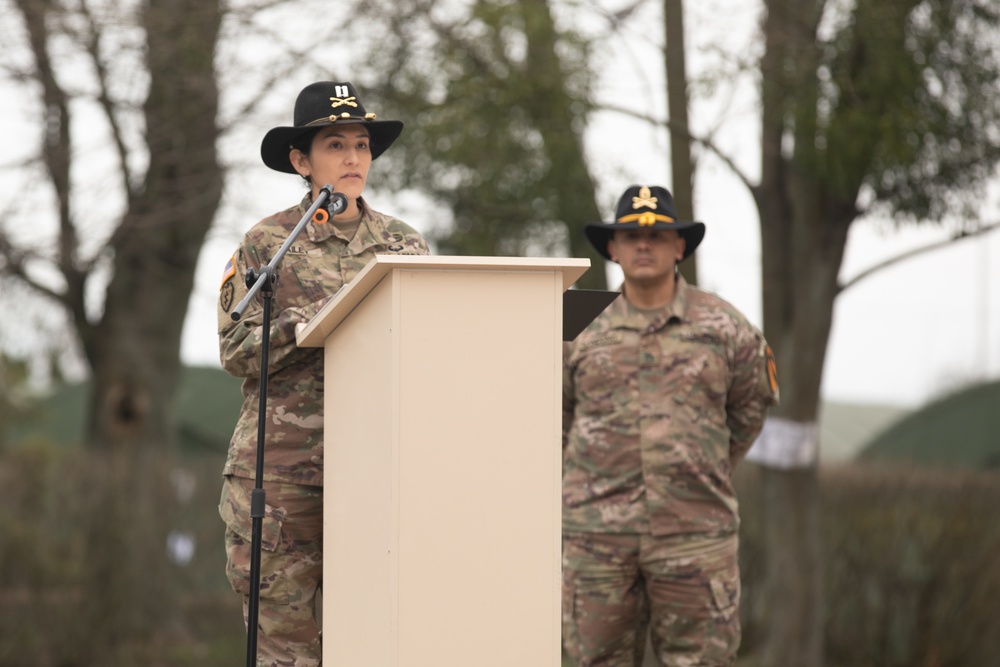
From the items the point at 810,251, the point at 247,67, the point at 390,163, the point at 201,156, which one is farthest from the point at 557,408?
the point at 201,156

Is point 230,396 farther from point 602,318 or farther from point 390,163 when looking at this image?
point 602,318

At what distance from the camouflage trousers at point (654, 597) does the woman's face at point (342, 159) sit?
1961mm

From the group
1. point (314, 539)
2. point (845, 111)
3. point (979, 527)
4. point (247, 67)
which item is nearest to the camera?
point (314, 539)

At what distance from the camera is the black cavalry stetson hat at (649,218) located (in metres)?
5.91

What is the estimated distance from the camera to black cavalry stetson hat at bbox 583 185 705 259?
5.91 meters

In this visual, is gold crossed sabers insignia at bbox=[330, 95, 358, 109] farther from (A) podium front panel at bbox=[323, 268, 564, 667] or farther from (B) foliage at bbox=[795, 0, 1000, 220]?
(B) foliage at bbox=[795, 0, 1000, 220]

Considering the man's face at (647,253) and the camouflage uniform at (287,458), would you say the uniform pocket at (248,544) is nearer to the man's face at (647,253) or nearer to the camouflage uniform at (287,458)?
the camouflage uniform at (287,458)

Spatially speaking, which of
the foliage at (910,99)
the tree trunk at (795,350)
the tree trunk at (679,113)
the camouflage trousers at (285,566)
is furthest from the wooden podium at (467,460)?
the tree trunk at (795,350)

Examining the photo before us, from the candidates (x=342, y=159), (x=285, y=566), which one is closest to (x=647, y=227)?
(x=342, y=159)

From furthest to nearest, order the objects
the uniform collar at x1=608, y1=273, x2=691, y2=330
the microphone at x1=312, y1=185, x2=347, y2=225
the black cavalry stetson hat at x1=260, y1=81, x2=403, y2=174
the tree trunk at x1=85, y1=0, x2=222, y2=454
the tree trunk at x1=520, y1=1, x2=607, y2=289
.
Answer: the tree trunk at x1=85, y1=0, x2=222, y2=454 < the tree trunk at x1=520, y1=1, x2=607, y2=289 < the uniform collar at x1=608, y1=273, x2=691, y2=330 < the black cavalry stetson hat at x1=260, y1=81, x2=403, y2=174 < the microphone at x1=312, y1=185, x2=347, y2=225

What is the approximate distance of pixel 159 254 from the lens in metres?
13.8

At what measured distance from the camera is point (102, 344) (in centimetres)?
1398

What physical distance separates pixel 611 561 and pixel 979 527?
18.9 feet

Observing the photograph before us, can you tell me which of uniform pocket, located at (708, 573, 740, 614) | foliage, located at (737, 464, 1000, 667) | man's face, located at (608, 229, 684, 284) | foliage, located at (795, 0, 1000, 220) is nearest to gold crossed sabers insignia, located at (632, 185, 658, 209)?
man's face, located at (608, 229, 684, 284)
